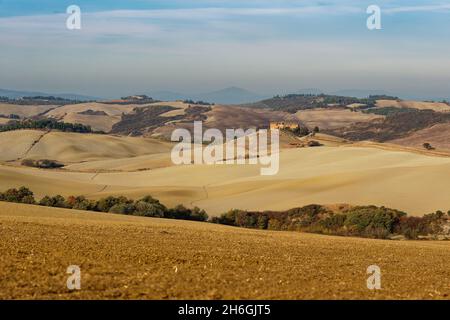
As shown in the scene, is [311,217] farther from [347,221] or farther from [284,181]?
[284,181]

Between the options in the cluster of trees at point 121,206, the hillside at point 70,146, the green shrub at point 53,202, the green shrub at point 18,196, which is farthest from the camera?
the hillside at point 70,146

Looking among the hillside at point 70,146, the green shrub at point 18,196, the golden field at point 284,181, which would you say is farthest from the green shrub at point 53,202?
the hillside at point 70,146

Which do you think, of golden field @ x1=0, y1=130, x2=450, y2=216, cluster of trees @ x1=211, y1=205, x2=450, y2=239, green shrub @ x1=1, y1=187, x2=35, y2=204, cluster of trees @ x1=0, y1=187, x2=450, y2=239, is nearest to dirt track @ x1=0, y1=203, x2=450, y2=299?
cluster of trees @ x1=211, y1=205, x2=450, y2=239

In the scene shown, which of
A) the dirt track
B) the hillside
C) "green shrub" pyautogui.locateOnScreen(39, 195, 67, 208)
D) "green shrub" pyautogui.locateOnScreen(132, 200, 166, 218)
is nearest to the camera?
the dirt track

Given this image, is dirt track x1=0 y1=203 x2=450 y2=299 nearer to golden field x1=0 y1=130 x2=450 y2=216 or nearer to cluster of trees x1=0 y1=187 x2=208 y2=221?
cluster of trees x1=0 y1=187 x2=208 y2=221

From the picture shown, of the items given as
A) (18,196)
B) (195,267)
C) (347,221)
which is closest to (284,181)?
(347,221)

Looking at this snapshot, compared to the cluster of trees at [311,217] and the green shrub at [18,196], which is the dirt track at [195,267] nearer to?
the cluster of trees at [311,217]
